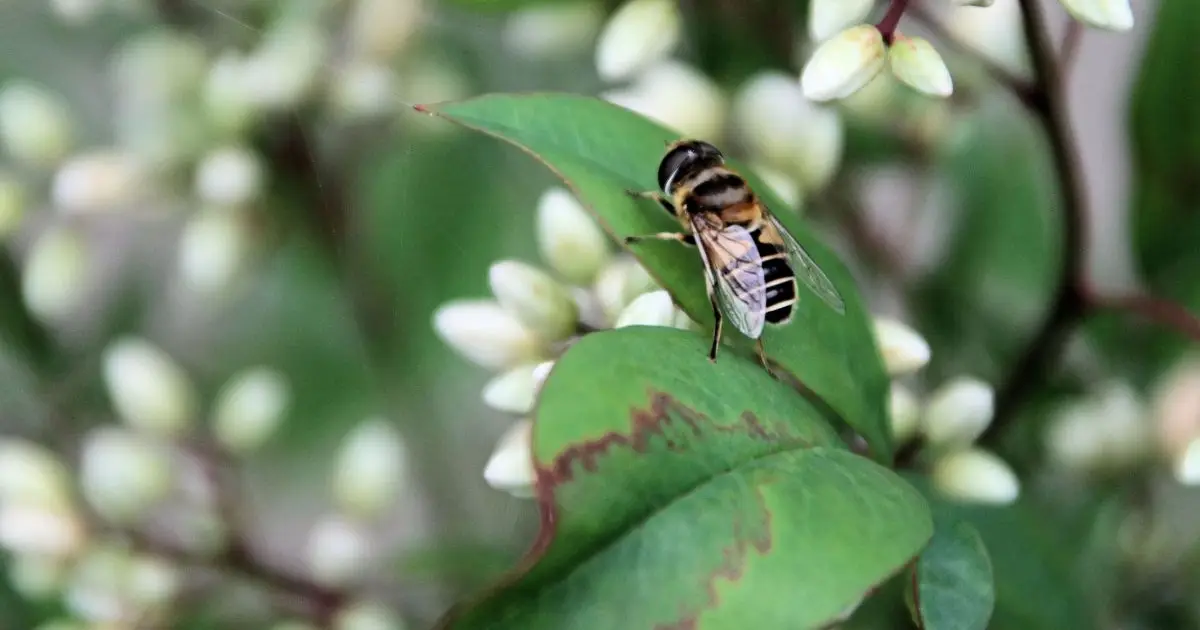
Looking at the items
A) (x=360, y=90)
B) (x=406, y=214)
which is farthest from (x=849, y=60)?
(x=406, y=214)

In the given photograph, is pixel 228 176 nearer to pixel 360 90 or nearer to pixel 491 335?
pixel 360 90

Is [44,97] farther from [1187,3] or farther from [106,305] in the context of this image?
[1187,3]

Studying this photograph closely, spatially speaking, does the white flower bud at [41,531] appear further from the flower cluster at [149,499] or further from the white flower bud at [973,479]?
the white flower bud at [973,479]

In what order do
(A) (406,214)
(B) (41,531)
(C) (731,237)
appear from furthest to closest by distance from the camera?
(A) (406,214) → (B) (41,531) → (C) (731,237)

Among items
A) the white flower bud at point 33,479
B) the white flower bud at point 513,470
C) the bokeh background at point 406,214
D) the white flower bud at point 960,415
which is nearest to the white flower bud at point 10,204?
the bokeh background at point 406,214

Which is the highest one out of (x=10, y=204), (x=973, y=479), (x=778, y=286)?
(x=10, y=204)
